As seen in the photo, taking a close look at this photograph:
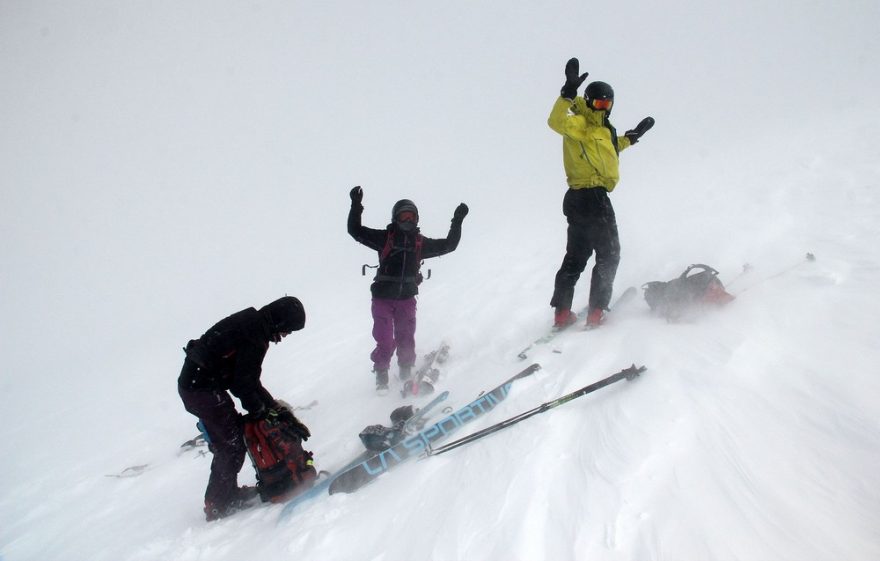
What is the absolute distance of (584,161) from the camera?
4.53m

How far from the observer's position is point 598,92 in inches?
168

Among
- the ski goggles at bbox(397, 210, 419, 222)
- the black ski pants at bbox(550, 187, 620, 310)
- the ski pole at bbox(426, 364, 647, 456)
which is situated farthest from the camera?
the ski goggles at bbox(397, 210, 419, 222)

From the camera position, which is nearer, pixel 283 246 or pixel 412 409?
pixel 412 409

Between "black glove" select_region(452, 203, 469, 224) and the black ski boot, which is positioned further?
the black ski boot

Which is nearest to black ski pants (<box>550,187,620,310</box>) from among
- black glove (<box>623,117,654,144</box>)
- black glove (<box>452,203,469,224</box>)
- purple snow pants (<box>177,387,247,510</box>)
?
black glove (<box>623,117,654,144</box>)

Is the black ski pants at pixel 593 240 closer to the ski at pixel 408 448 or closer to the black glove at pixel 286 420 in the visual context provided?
the ski at pixel 408 448

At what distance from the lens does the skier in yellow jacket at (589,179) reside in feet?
14.0

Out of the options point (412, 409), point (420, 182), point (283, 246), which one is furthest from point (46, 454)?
point (420, 182)

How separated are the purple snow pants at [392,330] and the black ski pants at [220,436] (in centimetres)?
187

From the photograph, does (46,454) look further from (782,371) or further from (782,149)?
(782,149)

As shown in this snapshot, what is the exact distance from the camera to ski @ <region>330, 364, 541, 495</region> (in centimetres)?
346

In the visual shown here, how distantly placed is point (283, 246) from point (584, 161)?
65.6 meters

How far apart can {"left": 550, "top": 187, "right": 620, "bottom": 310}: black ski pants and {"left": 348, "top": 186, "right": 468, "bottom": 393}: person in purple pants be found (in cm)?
133

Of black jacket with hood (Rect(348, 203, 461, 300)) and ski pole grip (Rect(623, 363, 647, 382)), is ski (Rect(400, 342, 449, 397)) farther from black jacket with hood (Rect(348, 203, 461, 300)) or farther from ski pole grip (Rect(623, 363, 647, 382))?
ski pole grip (Rect(623, 363, 647, 382))
